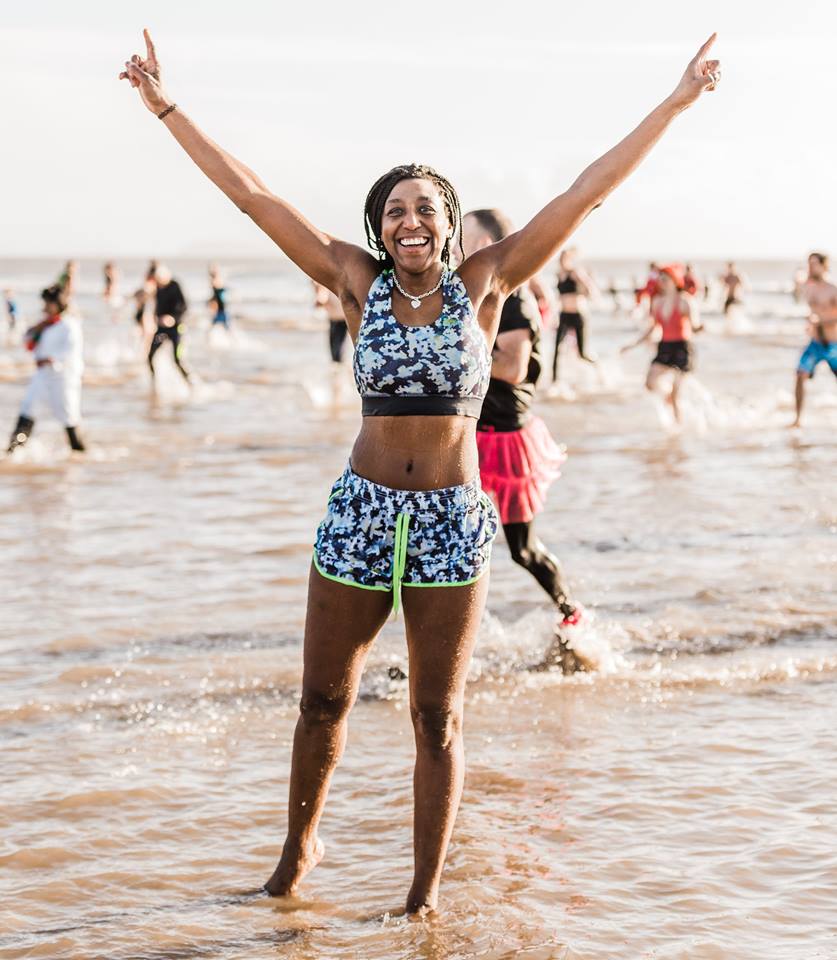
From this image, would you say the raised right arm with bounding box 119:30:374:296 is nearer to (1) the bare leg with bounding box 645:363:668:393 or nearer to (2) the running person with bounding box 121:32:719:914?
(2) the running person with bounding box 121:32:719:914

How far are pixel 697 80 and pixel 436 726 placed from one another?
187cm

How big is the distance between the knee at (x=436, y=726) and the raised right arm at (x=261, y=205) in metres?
1.14

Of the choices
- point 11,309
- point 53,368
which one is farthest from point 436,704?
point 11,309

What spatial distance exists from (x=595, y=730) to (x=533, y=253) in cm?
240

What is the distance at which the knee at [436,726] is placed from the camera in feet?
11.9

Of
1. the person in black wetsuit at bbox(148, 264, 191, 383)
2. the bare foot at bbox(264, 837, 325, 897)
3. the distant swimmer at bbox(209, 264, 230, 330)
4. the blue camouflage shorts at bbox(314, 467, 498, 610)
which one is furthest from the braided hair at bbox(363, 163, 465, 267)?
the distant swimmer at bbox(209, 264, 230, 330)

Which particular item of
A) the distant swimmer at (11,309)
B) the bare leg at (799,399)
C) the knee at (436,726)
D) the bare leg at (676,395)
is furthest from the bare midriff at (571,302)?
the distant swimmer at (11,309)

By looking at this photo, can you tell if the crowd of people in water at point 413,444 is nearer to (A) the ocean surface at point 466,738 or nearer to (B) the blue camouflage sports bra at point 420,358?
(B) the blue camouflage sports bra at point 420,358

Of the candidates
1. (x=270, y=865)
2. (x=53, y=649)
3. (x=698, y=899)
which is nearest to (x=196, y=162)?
(x=270, y=865)

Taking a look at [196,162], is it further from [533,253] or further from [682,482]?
[682,482]

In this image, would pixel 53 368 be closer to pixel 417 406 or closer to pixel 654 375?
pixel 654 375

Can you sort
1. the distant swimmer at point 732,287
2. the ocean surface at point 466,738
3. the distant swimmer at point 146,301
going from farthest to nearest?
1. the distant swimmer at point 732,287
2. the distant swimmer at point 146,301
3. the ocean surface at point 466,738

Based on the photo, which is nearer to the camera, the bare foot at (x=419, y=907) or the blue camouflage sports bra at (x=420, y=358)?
the blue camouflage sports bra at (x=420, y=358)

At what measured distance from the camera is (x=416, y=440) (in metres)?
3.54
